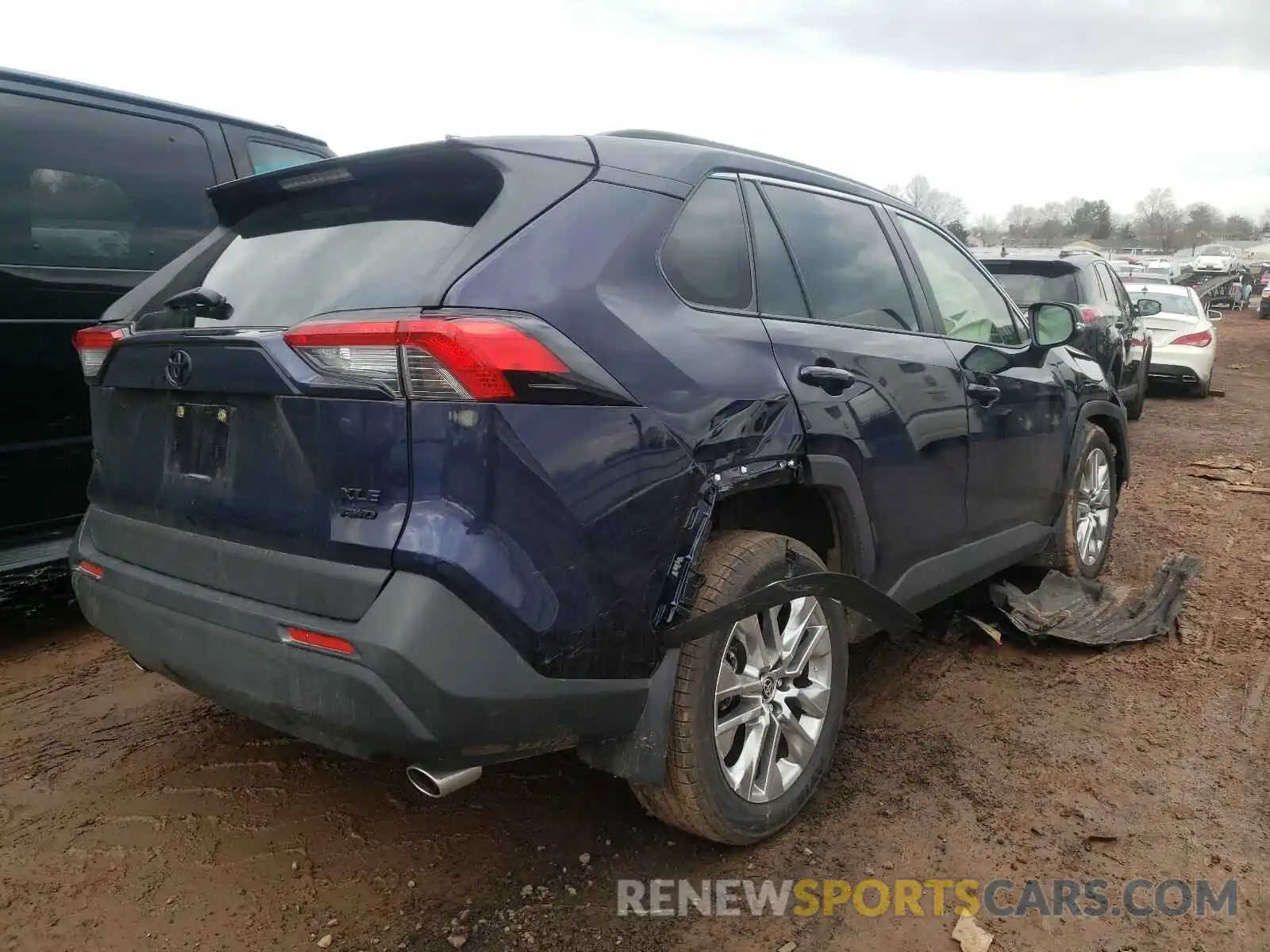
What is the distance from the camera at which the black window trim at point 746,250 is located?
2313mm

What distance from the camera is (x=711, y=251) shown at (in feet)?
8.20

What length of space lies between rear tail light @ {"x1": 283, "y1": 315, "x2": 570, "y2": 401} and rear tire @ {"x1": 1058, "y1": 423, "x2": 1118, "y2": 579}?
3.29 m

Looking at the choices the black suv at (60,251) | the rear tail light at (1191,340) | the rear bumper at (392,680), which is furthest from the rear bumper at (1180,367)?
the rear bumper at (392,680)

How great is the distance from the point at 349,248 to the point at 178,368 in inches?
19.8

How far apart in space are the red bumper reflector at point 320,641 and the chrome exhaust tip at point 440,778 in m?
0.32

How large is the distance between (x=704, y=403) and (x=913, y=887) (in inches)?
53.7

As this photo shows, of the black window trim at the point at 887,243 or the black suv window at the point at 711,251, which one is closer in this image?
the black suv window at the point at 711,251

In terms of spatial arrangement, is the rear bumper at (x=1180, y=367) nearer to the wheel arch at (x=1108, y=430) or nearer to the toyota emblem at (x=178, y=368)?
the wheel arch at (x=1108, y=430)

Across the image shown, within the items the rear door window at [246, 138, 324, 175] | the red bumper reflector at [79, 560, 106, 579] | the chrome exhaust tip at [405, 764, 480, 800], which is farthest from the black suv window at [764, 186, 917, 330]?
the rear door window at [246, 138, 324, 175]

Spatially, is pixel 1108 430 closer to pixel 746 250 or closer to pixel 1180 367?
pixel 746 250

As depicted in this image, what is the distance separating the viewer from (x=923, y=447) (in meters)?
3.06

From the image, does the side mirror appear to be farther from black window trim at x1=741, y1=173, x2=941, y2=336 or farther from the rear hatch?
the rear hatch

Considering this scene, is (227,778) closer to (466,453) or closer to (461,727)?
(461,727)

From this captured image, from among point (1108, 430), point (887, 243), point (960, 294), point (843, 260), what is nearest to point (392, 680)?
point (843, 260)
